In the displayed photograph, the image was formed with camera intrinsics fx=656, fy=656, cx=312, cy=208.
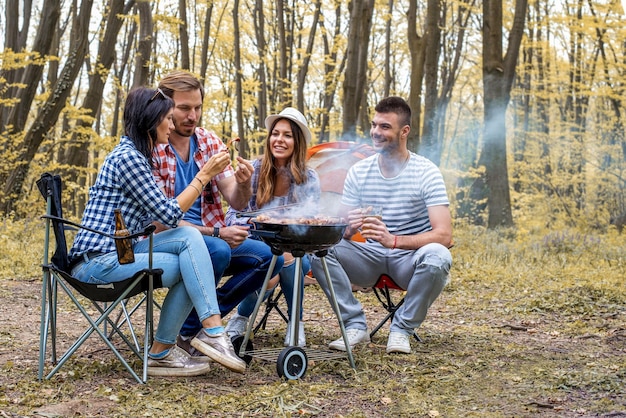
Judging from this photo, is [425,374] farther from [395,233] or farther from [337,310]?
[395,233]

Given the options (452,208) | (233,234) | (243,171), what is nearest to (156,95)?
(243,171)

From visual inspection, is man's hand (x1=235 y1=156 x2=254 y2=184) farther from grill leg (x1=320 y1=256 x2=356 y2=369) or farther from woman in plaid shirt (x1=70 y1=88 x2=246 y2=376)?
grill leg (x1=320 y1=256 x2=356 y2=369)

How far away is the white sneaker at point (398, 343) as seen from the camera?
349 centimetres

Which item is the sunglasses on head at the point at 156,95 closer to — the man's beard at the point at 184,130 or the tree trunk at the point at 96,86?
the man's beard at the point at 184,130

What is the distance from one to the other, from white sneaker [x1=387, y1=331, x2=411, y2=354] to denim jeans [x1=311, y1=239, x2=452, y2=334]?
4cm

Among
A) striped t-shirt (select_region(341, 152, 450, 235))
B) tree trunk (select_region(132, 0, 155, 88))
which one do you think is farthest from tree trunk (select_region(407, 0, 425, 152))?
striped t-shirt (select_region(341, 152, 450, 235))

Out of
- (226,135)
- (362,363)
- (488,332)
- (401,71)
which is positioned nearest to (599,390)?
(362,363)

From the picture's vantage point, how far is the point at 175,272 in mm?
2887

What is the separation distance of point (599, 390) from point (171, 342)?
189 centimetres

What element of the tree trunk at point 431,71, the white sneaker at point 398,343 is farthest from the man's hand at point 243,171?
the tree trunk at point 431,71

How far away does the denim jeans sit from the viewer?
3516 mm

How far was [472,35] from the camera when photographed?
65.3 ft

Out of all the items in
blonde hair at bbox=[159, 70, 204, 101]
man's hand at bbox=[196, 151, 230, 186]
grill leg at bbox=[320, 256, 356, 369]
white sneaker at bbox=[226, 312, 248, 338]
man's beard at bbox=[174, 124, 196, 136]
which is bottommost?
white sneaker at bbox=[226, 312, 248, 338]

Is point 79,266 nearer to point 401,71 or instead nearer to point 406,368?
point 406,368
